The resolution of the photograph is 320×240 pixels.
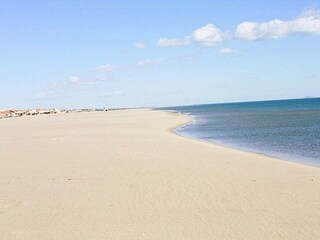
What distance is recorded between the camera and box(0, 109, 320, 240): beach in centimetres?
766

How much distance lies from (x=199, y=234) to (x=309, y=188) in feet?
15.7

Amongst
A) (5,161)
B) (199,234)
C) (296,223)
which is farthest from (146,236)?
(5,161)

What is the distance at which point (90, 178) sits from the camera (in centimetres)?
1259

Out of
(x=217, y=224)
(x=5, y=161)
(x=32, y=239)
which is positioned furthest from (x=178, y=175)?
(x=5, y=161)

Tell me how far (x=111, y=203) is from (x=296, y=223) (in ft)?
13.1

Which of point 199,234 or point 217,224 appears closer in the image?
point 199,234

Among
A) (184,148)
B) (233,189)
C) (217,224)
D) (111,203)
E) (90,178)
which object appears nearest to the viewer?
(217,224)

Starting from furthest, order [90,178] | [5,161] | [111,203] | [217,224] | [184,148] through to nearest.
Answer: [184,148] < [5,161] < [90,178] < [111,203] < [217,224]

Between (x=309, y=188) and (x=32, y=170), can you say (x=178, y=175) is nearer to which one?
(x=309, y=188)

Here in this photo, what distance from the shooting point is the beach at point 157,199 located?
7.66m

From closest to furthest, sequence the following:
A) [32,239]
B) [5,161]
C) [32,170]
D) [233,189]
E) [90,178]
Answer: [32,239], [233,189], [90,178], [32,170], [5,161]

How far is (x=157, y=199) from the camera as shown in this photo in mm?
9898

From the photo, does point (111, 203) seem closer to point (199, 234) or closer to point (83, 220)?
point (83, 220)

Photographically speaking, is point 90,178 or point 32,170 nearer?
point 90,178
